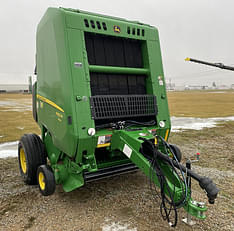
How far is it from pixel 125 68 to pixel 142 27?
78 centimetres

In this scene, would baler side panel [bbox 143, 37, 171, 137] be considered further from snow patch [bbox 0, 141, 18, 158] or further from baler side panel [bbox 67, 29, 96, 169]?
snow patch [bbox 0, 141, 18, 158]

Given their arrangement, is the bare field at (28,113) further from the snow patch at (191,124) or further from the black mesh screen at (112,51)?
the black mesh screen at (112,51)

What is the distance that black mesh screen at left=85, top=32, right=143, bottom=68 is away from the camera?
11.5 ft

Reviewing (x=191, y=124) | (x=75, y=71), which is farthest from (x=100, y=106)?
(x=191, y=124)

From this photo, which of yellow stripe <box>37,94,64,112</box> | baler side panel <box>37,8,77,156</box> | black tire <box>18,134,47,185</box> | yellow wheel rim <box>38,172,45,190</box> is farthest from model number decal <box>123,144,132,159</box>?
black tire <box>18,134,47,185</box>

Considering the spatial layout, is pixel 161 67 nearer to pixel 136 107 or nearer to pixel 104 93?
pixel 136 107

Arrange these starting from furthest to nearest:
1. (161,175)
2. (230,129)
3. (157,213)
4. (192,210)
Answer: (230,129) → (157,213) → (161,175) → (192,210)

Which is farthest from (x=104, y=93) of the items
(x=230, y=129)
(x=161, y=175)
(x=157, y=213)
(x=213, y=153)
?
(x=230, y=129)

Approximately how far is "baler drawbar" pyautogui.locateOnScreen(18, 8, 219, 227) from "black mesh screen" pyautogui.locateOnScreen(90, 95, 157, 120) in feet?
0.05

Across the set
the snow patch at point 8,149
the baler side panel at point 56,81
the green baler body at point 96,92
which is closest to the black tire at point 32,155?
the green baler body at point 96,92

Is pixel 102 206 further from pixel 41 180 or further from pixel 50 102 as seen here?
pixel 50 102

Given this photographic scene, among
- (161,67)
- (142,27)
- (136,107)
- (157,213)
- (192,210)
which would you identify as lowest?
(157,213)

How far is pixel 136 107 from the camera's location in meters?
3.60

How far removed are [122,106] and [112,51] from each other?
0.96 meters
